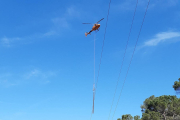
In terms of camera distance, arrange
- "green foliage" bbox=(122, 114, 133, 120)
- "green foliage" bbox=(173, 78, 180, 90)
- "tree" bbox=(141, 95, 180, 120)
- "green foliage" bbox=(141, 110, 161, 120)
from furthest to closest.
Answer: "green foliage" bbox=(173, 78, 180, 90)
"green foliage" bbox=(122, 114, 133, 120)
"tree" bbox=(141, 95, 180, 120)
"green foliage" bbox=(141, 110, 161, 120)

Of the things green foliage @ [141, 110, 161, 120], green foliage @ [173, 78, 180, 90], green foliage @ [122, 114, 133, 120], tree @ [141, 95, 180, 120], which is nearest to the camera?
green foliage @ [141, 110, 161, 120]

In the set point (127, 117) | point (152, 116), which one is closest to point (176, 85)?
point (152, 116)

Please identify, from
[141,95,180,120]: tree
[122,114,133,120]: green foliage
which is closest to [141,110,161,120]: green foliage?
[141,95,180,120]: tree

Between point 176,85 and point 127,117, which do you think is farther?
point 176,85

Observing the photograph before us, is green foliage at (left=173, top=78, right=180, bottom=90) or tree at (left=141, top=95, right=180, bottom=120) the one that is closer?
tree at (left=141, top=95, right=180, bottom=120)

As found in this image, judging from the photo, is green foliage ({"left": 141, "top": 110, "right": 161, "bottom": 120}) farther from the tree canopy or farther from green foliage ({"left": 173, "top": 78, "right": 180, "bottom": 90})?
green foliage ({"left": 173, "top": 78, "right": 180, "bottom": 90})

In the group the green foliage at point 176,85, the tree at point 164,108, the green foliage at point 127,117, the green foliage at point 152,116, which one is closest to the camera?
the green foliage at point 152,116

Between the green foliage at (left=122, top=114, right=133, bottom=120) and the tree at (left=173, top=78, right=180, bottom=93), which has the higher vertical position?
the tree at (left=173, top=78, right=180, bottom=93)

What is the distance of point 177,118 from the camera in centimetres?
4522

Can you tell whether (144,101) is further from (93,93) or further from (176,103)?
(93,93)

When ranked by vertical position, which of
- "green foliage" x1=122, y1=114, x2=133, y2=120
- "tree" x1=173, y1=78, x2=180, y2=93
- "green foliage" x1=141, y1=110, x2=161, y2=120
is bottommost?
"green foliage" x1=141, y1=110, x2=161, y2=120

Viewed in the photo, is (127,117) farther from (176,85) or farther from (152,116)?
(176,85)

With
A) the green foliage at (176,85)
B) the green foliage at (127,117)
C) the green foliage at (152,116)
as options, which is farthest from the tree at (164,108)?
the green foliage at (127,117)

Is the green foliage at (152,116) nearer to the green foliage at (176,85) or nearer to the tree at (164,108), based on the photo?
the tree at (164,108)
